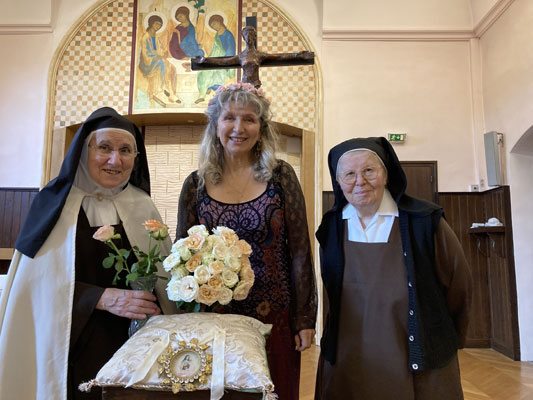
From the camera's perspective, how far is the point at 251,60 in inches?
123

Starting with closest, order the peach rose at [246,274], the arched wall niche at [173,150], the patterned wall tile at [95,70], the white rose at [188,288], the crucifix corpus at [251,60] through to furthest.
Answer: the white rose at [188,288]
the peach rose at [246,274]
the crucifix corpus at [251,60]
the patterned wall tile at [95,70]
the arched wall niche at [173,150]

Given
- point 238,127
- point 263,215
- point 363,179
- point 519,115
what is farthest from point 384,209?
point 519,115

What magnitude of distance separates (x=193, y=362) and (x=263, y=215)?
0.88m

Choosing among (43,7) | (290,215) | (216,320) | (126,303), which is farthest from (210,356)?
(43,7)

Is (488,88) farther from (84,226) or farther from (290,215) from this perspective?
(84,226)

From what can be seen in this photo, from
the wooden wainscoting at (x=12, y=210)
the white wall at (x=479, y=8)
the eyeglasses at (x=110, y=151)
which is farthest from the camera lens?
the wooden wainscoting at (x=12, y=210)

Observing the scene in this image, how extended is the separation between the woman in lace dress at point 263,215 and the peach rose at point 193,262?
484mm

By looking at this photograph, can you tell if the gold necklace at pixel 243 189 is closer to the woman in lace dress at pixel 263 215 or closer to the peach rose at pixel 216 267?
the woman in lace dress at pixel 263 215

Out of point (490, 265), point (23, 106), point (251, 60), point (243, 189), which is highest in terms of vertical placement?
point (23, 106)

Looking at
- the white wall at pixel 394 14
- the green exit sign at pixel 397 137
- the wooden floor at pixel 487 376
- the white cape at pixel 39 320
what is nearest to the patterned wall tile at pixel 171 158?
the green exit sign at pixel 397 137

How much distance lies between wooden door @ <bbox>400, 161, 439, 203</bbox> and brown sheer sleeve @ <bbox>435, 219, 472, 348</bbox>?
16.4ft

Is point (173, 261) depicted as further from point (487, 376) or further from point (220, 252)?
point (487, 376)

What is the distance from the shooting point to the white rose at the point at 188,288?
1.38 metres

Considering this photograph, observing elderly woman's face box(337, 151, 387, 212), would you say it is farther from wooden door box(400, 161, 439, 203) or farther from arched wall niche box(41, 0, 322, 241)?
wooden door box(400, 161, 439, 203)
